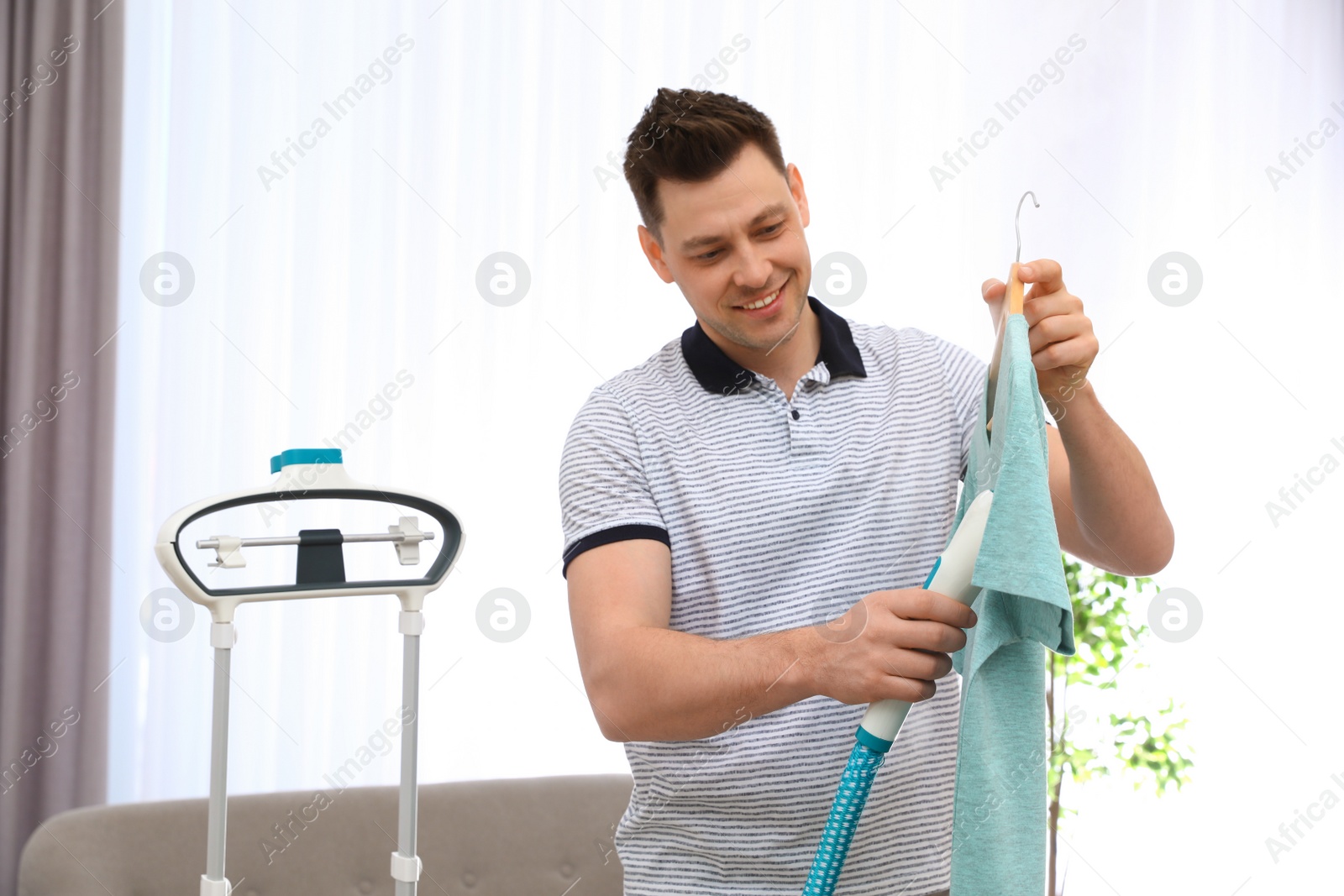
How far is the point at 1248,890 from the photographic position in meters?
2.91

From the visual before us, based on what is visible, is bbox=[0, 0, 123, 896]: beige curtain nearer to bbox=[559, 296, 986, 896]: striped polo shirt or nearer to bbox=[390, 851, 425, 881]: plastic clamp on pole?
bbox=[390, 851, 425, 881]: plastic clamp on pole

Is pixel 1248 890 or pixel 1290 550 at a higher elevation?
pixel 1290 550

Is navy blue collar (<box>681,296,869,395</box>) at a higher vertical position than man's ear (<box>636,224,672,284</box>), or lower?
lower

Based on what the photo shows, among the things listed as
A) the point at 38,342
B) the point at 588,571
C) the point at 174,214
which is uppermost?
the point at 174,214

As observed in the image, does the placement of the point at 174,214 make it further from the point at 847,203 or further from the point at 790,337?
the point at 790,337

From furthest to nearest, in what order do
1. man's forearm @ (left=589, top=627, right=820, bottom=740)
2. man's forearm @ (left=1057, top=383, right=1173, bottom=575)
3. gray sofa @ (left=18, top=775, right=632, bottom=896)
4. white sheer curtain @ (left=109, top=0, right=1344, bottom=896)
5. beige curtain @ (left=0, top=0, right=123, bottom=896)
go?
white sheer curtain @ (left=109, top=0, right=1344, bottom=896), beige curtain @ (left=0, top=0, right=123, bottom=896), gray sofa @ (left=18, top=775, right=632, bottom=896), man's forearm @ (left=1057, top=383, right=1173, bottom=575), man's forearm @ (left=589, top=627, right=820, bottom=740)

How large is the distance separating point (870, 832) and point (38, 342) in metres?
2.30

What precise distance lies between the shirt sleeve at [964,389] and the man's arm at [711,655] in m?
0.40

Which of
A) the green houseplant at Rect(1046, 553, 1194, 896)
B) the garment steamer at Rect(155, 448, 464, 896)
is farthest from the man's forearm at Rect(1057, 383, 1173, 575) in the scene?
the green houseplant at Rect(1046, 553, 1194, 896)

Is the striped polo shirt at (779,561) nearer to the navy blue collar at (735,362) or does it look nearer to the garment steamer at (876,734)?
the navy blue collar at (735,362)

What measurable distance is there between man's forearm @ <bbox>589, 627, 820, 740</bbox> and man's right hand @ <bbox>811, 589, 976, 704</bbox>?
5cm

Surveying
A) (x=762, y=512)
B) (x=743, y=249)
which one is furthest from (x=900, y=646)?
(x=743, y=249)

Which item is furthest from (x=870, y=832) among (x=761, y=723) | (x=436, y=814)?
(x=436, y=814)

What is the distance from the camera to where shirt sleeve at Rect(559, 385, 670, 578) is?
1225 millimetres
